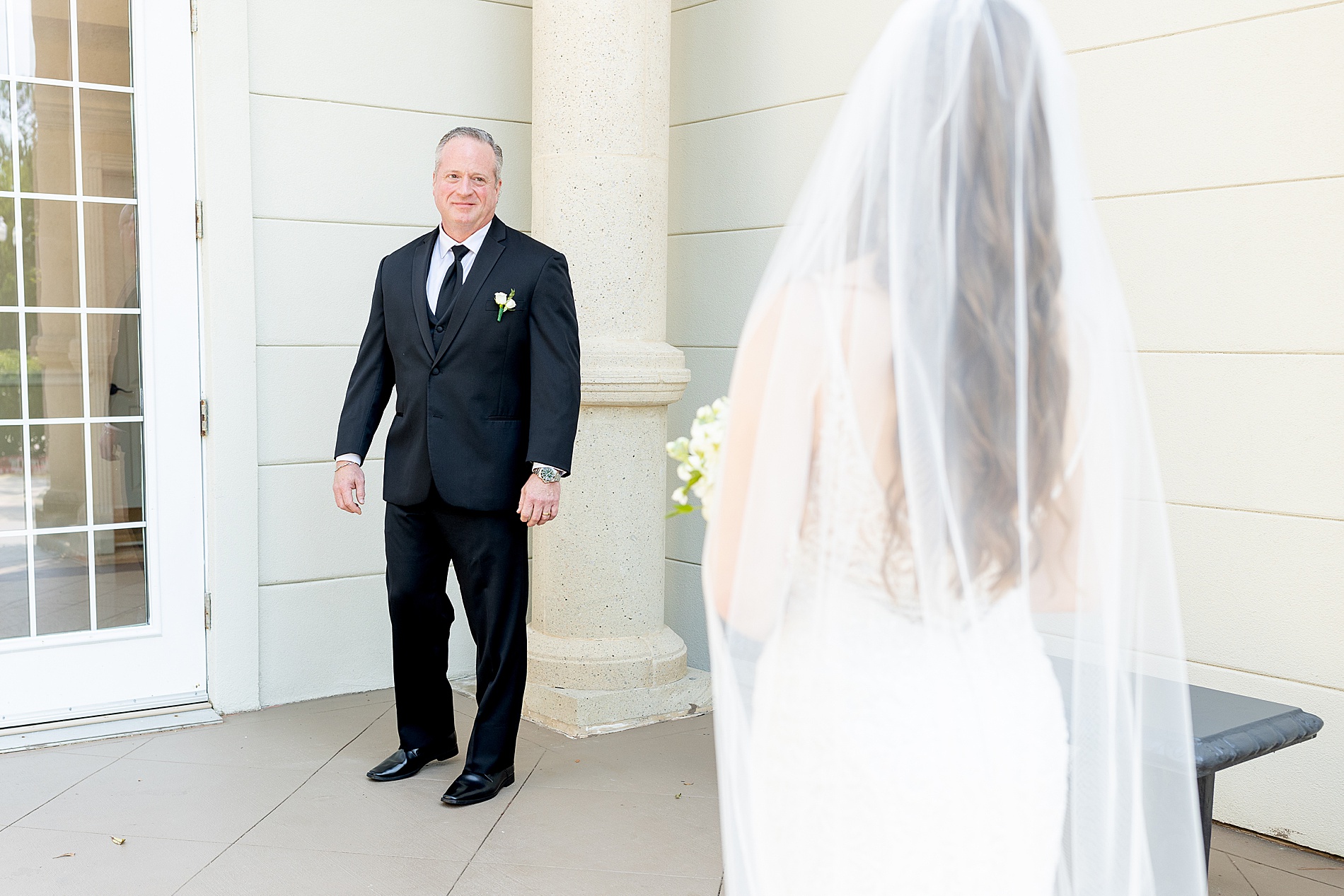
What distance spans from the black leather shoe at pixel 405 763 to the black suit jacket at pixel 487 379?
0.79 metres

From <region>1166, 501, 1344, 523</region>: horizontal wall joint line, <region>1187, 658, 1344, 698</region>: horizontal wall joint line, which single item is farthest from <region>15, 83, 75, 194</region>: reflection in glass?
<region>1187, 658, 1344, 698</region>: horizontal wall joint line

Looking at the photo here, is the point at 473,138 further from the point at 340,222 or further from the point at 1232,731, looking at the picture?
the point at 1232,731

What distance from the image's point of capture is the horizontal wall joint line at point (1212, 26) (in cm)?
287

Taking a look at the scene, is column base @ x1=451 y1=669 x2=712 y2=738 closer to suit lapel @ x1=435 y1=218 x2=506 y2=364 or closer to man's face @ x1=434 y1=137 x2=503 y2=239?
suit lapel @ x1=435 y1=218 x2=506 y2=364

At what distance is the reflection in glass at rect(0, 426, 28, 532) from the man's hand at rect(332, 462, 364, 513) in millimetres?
1270

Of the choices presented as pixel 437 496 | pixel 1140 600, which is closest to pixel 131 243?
pixel 437 496

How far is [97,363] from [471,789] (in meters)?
1.94

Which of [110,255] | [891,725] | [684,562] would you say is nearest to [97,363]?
[110,255]

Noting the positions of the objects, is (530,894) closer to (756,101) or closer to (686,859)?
(686,859)

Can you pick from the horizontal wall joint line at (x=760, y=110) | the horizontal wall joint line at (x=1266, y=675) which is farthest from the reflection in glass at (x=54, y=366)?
the horizontal wall joint line at (x=1266, y=675)

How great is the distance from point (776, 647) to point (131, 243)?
10.8 feet

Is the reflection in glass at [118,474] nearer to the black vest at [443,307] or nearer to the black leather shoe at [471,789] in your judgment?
the black vest at [443,307]

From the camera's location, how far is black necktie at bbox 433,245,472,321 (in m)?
3.16

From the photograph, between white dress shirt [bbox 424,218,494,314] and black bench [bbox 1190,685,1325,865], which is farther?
white dress shirt [bbox 424,218,494,314]
